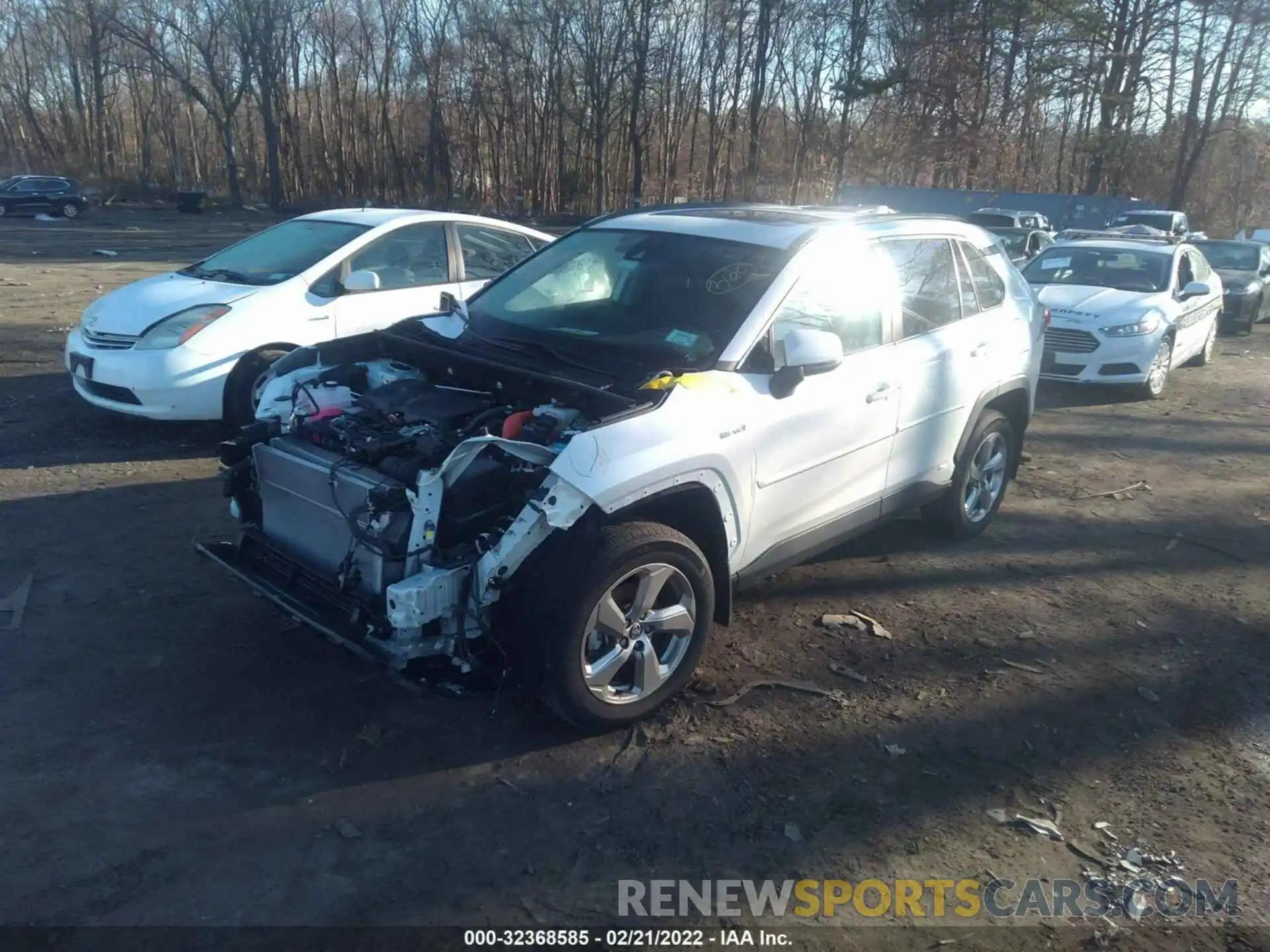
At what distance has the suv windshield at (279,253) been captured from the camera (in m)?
7.72

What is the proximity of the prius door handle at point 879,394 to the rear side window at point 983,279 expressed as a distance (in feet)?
4.60

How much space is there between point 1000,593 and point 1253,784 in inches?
70.6

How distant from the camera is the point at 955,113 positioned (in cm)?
4100

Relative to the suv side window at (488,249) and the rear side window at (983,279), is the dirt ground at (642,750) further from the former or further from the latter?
the suv side window at (488,249)

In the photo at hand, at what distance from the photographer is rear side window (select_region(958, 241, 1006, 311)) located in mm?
5973

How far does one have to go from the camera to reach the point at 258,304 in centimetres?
728

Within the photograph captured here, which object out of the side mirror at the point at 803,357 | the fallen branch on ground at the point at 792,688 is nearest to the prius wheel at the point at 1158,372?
the side mirror at the point at 803,357

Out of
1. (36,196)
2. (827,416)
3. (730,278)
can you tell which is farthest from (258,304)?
(36,196)

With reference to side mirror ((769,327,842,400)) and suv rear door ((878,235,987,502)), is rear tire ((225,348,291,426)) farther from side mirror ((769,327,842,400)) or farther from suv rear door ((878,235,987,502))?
suv rear door ((878,235,987,502))

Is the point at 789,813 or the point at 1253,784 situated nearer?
the point at 789,813

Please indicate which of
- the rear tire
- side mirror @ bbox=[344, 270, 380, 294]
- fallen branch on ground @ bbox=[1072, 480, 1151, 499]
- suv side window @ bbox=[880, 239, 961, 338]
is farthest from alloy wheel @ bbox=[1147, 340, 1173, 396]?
the rear tire

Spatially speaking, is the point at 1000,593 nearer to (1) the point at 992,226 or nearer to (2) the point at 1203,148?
(1) the point at 992,226

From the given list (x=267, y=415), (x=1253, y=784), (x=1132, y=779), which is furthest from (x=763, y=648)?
(x=267, y=415)

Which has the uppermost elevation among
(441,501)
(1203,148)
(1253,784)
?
(1203,148)
